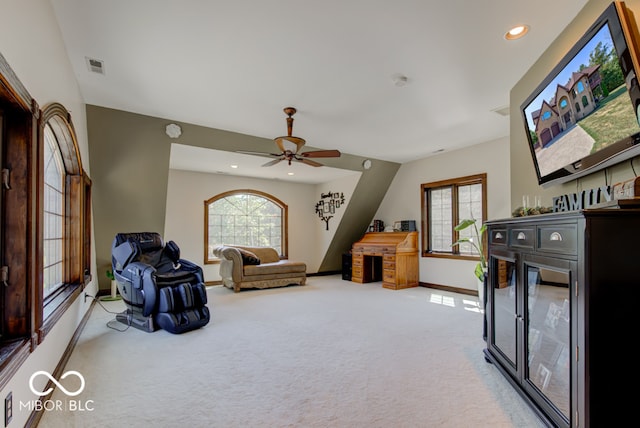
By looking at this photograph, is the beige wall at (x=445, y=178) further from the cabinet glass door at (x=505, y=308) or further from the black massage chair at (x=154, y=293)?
the black massage chair at (x=154, y=293)

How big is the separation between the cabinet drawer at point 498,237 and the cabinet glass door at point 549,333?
0.39 meters

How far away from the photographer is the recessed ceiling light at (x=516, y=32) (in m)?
2.31

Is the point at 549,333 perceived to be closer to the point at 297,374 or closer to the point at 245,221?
the point at 297,374

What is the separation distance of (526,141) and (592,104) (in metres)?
1.18

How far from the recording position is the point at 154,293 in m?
3.54

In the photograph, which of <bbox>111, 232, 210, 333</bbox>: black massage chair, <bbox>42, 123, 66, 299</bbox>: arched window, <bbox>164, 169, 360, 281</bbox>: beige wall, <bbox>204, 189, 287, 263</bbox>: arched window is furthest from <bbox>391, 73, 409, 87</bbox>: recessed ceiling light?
<bbox>204, 189, 287, 263</bbox>: arched window

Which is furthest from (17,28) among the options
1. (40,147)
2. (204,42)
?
(204,42)

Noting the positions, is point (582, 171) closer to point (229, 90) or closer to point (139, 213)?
point (229, 90)

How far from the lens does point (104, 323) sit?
3.83m

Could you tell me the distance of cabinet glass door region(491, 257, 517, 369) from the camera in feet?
7.02

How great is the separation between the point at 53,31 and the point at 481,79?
3575mm

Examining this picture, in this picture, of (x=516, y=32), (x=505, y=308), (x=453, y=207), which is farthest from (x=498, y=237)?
(x=453, y=207)

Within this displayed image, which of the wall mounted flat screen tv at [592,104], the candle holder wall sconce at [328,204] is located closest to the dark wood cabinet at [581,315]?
the wall mounted flat screen tv at [592,104]

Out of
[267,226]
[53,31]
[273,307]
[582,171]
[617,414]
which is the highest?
[53,31]
